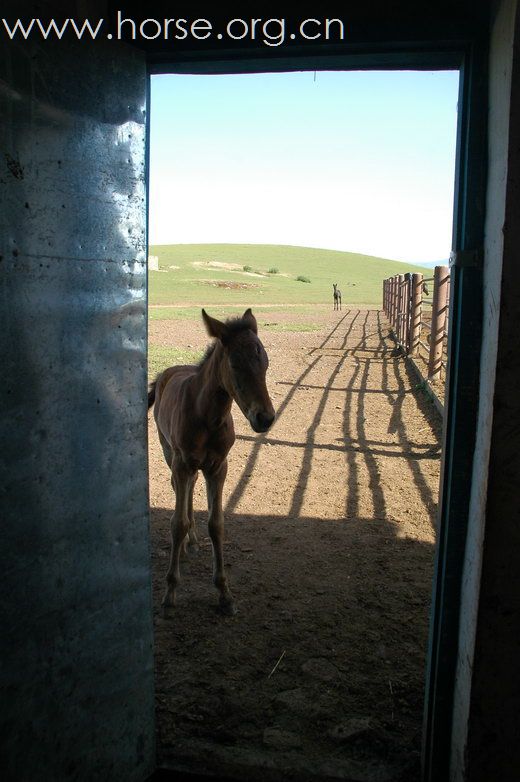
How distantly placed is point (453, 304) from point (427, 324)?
11666 millimetres

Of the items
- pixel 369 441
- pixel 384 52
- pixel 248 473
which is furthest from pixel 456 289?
pixel 369 441

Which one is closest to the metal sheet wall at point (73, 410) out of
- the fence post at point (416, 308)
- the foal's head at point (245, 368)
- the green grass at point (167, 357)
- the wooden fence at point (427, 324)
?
the foal's head at point (245, 368)

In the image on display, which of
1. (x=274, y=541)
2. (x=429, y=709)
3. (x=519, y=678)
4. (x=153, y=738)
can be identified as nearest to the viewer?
(x=519, y=678)

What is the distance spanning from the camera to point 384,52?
2188 mm

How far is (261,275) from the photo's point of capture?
65125mm

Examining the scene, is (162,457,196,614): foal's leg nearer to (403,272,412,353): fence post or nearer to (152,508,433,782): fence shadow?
(152,508,433,782): fence shadow

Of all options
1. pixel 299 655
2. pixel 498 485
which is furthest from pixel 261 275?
pixel 498 485

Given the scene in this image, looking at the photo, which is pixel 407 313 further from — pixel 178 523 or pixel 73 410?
pixel 73 410

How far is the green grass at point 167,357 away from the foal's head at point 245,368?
296 inches

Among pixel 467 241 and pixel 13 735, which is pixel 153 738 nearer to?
pixel 13 735

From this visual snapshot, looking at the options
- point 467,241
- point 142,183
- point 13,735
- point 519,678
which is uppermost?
point 142,183

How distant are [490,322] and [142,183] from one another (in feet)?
4.55

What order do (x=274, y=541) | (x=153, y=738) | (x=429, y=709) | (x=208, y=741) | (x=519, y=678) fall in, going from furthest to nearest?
(x=274, y=541)
(x=208, y=741)
(x=153, y=738)
(x=429, y=709)
(x=519, y=678)

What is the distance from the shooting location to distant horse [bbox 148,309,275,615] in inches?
138
